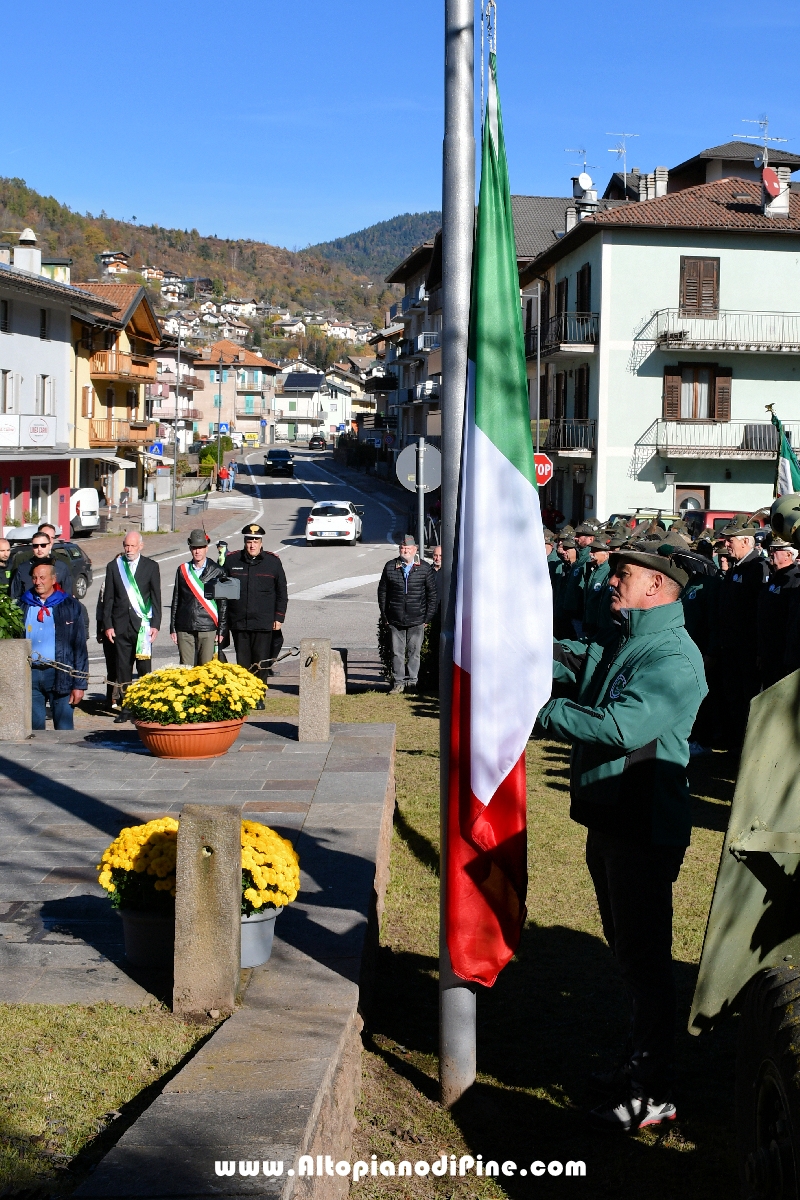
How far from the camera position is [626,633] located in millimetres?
4809

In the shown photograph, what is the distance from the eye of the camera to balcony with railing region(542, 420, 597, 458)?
42.0 metres

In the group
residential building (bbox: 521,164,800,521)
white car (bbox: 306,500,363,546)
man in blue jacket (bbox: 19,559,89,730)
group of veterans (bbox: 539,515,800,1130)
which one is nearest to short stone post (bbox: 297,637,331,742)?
man in blue jacket (bbox: 19,559,89,730)

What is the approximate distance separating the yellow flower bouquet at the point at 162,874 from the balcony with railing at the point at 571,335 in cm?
3637

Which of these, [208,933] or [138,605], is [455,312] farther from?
[138,605]

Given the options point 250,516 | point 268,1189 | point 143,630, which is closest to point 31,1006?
point 268,1189

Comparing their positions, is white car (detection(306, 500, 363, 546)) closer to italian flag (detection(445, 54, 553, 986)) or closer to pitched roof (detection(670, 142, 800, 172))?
pitched roof (detection(670, 142, 800, 172))

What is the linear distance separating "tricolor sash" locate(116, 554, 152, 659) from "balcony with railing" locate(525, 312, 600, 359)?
2942 cm

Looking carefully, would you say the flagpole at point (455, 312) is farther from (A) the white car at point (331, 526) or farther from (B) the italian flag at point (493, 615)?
(A) the white car at point (331, 526)

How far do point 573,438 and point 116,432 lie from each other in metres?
22.9

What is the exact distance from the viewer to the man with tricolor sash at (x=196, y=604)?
12719mm

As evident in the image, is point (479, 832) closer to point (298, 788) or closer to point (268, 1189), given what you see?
point (268, 1189)

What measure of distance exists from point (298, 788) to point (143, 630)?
453cm

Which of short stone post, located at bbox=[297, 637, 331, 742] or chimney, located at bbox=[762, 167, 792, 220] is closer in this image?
short stone post, located at bbox=[297, 637, 331, 742]

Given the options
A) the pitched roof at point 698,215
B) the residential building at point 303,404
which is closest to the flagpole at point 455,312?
Answer: the pitched roof at point 698,215
